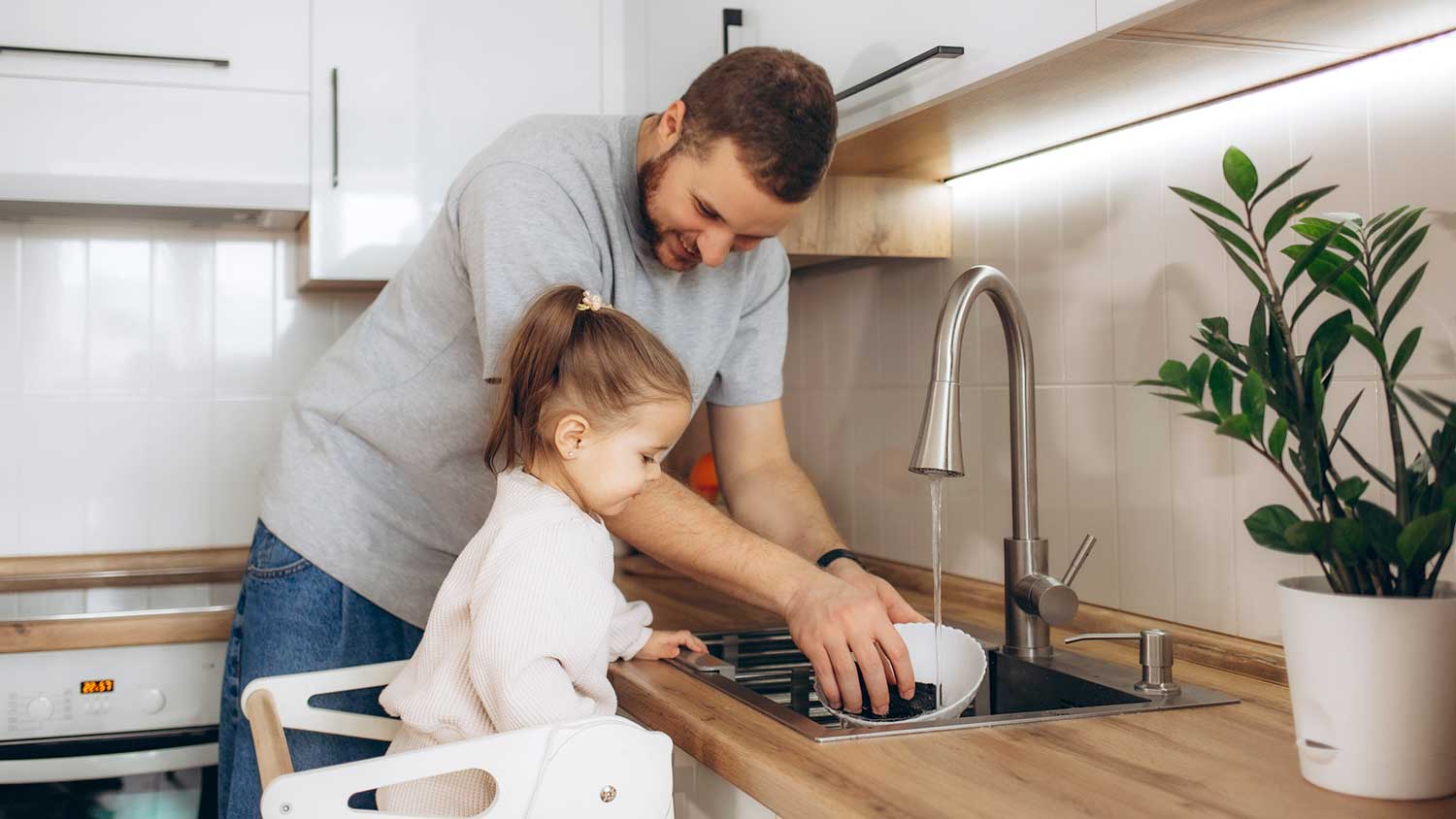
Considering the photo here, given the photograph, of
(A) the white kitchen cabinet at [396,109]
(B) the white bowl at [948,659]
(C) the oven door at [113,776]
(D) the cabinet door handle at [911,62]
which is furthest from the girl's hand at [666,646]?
(A) the white kitchen cabinet at [396,109]

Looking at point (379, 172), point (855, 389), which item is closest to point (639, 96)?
point (379, 172)

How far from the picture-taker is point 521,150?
131 centimetres

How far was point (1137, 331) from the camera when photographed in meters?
1.40

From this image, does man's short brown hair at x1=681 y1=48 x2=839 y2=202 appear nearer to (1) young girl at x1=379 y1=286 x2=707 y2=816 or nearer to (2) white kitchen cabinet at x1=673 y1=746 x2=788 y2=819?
(1) young girl at x1=379 y1=286 x2=707 y2=816

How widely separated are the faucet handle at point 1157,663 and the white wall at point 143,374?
1.73 meters

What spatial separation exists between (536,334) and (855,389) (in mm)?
953

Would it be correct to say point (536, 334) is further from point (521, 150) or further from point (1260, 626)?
point (1260, 626)

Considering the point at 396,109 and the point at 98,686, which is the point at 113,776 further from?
the point at 396,109

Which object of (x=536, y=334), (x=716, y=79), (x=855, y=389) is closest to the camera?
(x=536, y=334)

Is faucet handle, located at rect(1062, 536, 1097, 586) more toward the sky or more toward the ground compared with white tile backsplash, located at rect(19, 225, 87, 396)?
more toward the ground

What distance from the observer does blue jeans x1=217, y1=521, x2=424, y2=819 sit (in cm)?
143

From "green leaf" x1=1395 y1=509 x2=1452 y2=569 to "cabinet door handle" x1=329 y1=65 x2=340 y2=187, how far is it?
1712mm

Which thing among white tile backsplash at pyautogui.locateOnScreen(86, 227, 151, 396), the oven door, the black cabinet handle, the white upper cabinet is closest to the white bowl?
the black cabinet handle

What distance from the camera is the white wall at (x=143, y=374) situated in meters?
2.25
